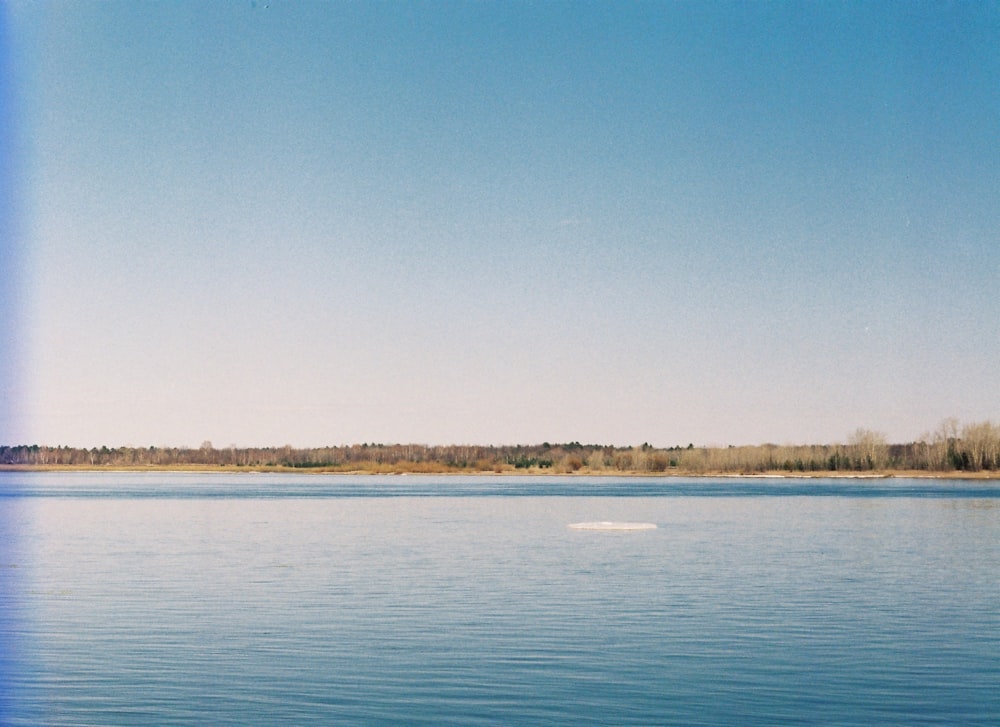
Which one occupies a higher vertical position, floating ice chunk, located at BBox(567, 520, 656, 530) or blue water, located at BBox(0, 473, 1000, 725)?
floating ice chunk, located at BBox(567, 520, 656, 530)

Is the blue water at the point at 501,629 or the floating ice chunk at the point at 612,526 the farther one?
the floating ice chunk at the point at 612,526

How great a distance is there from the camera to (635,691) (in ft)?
73.8

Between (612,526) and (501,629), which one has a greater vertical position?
(612,526)

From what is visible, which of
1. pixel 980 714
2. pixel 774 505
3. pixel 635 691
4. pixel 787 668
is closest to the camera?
pixel 980 714

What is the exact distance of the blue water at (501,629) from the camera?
850 inches

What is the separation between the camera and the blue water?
70.8 ft

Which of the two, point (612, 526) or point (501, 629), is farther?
point (612, 526)

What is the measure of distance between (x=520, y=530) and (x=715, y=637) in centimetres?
3932

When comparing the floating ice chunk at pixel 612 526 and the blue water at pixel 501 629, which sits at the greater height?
the floating ice chunk at pixel 612 526

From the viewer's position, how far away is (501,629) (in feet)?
97.3

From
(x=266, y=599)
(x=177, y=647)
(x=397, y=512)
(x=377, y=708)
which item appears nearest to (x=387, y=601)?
(x=266, y=599)

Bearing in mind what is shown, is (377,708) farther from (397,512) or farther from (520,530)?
(397,512)

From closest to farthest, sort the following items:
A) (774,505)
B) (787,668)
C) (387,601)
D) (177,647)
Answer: (787,668) → (177,647) → (387,601) → (774,505)

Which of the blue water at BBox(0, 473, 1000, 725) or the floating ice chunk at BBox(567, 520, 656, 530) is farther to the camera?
the floating ice chunk at BBox(567, 520, 656, 530)
